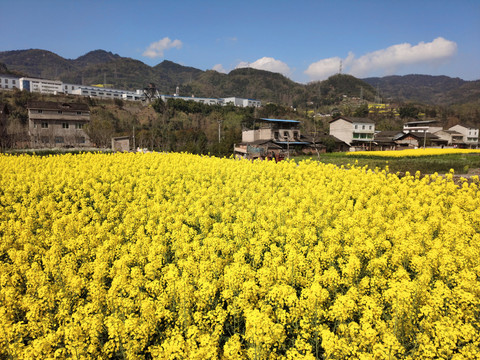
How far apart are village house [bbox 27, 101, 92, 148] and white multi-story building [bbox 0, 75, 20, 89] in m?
81.3

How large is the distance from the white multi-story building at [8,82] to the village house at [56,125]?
8133 cm

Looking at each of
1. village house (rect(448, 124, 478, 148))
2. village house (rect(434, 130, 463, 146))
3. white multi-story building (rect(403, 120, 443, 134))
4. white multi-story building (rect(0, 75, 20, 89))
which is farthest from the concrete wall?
white multi-story building (rect(0, 75, 20, 89))

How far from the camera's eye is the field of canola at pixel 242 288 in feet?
12.9

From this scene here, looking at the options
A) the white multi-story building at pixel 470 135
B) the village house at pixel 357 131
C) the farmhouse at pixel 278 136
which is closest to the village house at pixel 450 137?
the white multi-story building at pixel 470 135

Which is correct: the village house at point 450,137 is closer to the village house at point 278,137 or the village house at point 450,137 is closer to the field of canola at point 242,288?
the village house at point 278,137

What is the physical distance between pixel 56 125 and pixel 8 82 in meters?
86.4

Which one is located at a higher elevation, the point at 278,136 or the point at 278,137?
the point at 278,136

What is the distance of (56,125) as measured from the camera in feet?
163

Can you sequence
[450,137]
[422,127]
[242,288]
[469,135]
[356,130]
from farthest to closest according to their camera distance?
1. [422,127]
2. [469,135]
3. [450,137]
4. [356,130]
5. [242,288]

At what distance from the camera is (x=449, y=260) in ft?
18.5

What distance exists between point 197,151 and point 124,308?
3823cm

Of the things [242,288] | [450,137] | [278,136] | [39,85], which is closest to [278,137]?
[278,136]

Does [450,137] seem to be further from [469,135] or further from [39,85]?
[39,85]

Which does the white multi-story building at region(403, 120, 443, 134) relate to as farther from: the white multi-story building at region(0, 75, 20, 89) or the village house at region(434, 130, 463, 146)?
the white multi-story building at region(0, 75, 20, 89)
